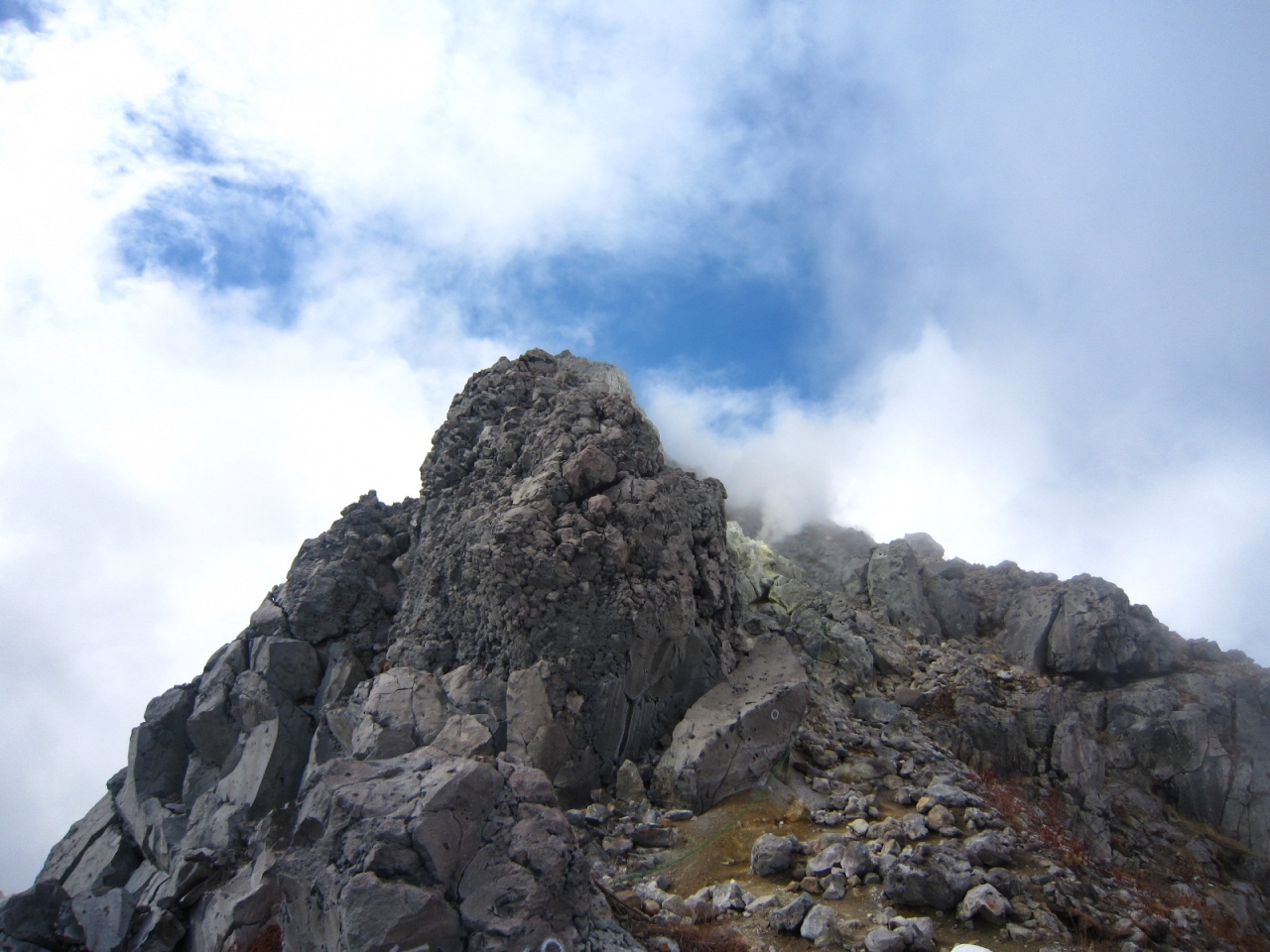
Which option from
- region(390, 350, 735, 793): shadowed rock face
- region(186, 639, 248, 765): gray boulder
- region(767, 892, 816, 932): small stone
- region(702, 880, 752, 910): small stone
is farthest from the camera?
region(186, 639, 248, 765): gray boulder

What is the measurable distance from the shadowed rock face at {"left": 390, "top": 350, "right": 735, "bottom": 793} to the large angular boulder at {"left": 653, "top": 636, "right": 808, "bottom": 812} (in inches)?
26.4

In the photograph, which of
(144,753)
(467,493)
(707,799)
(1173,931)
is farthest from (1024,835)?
(144,753)

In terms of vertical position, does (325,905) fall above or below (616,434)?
below

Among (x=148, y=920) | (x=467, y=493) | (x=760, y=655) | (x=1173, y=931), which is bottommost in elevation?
(x=148, y=920)

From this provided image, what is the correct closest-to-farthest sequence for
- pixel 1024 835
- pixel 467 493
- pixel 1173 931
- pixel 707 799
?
1. pixel 1173 931
2. pixel 1024 835
3. pixel 707 799
4. pixel 467 493

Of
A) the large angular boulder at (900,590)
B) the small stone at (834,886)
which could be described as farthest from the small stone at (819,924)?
the large angular boulder at (900,590)

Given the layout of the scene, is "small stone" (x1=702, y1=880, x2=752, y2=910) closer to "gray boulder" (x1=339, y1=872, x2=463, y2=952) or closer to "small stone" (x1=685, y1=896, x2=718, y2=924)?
"small stone" (x1=685, y1=896, x2=718, y2=924)

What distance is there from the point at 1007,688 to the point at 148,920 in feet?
63.2

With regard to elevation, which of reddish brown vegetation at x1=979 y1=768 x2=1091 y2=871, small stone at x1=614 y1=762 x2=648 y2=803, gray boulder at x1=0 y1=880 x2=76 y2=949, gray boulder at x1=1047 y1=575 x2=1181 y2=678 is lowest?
gray boulder at x1=0 y1=880 x2=76 y2=949

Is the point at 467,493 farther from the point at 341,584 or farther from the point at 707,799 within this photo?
the point at 707,799

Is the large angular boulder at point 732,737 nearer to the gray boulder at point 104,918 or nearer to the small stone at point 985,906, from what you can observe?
the small stone at point 985,906

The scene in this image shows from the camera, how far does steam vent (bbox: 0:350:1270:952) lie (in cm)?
757

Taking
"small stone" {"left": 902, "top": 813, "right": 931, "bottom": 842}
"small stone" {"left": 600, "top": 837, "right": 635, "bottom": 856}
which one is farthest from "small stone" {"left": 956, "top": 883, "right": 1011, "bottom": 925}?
"small stone" {"left": 600, "top": 837, "right": 635, "bottom": 856}

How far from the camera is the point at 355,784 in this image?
7758mm
